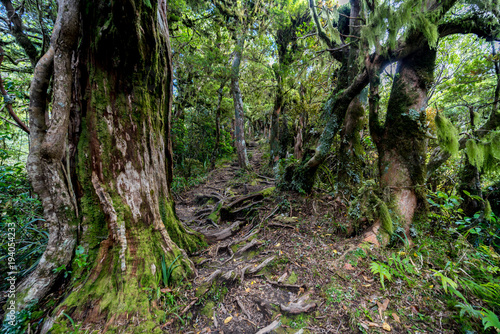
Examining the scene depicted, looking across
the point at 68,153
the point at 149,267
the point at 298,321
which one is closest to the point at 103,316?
the point at 149,267

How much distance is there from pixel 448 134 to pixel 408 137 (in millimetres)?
492

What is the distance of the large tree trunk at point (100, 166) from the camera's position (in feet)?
7.09

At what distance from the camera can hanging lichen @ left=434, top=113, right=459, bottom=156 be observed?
2.98m

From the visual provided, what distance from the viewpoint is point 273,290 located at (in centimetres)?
266

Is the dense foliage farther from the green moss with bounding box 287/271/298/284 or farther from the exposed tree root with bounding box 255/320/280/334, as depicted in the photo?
the exposed tree root with bounding box 255/320/280/334

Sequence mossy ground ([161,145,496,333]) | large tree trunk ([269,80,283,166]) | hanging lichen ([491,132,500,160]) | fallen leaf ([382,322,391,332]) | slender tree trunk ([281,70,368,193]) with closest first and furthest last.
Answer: fallen leaf ([382,322,391,332]) < mossy ground ([161,145,496,333]) < hanging lichen ([491,132,500,160]) < slender tree trunk ([281,70,368,193]) < large tree trunk ([269,80,283,166])

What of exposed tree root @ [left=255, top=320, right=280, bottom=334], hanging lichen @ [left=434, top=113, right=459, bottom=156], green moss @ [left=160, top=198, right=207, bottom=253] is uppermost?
hanging lichen @ [left=434, top=113, right=459, bottom=156]

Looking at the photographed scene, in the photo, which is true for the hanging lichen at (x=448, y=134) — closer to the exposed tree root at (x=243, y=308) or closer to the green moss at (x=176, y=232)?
the exposed tree root at (x=243, y=308)

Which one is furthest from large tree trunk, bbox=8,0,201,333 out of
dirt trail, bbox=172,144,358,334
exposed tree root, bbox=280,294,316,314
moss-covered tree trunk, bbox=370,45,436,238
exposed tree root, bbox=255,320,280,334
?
moss-covered tree trunk, bbox=370,45,436,238

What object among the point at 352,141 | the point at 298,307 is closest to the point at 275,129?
the point at 352,141

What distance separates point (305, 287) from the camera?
2627 millimetres

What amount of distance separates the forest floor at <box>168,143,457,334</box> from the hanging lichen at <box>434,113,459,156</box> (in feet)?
5.82

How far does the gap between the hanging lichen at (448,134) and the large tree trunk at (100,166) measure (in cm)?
466

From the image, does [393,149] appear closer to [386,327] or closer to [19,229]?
[386,327]
